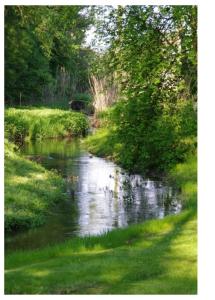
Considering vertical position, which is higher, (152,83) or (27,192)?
(152,83)

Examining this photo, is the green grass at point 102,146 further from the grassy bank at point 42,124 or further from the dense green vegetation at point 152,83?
the dense green vegetation at point 152,83

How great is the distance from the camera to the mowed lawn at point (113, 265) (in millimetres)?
7996

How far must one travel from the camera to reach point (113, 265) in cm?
889

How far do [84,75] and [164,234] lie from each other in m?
39.3

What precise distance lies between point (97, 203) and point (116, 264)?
695 centimetres

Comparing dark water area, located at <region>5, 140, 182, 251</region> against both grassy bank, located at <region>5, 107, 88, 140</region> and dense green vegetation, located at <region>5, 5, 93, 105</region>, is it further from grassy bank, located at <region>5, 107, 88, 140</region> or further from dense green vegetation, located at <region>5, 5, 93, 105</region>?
dense green vegetation, located at <region>5, 5, 93, 105</region>

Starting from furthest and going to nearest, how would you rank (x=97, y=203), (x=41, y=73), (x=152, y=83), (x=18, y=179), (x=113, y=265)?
(x=41, y=73), (x=152, y=83), (x=18, y=179), (x=97, y=203), (x=113, y=265)

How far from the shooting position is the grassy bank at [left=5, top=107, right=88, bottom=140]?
104ft

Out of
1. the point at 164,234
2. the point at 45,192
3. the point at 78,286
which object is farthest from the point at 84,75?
the point at 78,286

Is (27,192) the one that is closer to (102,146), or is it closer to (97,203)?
(97,203)

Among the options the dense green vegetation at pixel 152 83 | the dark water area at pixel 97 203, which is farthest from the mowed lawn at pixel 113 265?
the dense green vegetation at pixel 152 83

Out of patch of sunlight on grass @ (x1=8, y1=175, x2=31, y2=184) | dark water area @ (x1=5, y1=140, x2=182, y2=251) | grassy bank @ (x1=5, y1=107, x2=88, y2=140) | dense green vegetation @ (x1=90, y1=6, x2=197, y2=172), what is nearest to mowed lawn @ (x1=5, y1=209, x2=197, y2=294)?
dark water area @ (x1=5, y1=140, x2=182, y2=251)

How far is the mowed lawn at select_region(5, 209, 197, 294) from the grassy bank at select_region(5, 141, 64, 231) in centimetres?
237

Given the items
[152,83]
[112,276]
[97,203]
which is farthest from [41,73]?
[112,276]
